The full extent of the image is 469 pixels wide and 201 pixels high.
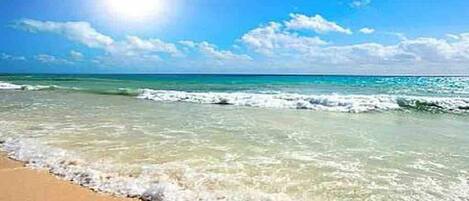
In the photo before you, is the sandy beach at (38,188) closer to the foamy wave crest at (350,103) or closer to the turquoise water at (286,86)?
the foamy wave crest at (350,103)

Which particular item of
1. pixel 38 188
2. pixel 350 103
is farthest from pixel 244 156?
pixel 350 103

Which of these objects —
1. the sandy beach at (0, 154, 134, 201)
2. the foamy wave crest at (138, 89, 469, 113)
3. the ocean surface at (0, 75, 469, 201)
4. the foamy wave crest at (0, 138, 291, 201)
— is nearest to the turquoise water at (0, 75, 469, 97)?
the foamy wave crest at (138, 89, 469, 113)

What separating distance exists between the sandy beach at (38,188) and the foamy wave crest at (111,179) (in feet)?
0.52

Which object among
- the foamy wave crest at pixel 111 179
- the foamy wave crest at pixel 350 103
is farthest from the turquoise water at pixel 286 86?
the foamy wave crest at pixel 111 179

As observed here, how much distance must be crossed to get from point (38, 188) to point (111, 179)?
90cm

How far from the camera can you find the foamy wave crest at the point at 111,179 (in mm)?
4953

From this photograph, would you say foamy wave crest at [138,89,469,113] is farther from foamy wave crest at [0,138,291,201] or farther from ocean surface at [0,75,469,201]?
foamy wave crest at [0,138,291,201]

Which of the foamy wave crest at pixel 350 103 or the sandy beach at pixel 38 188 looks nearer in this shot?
the sandy beach at pixel 38 188

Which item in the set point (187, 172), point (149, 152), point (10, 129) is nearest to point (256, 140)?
point (149, 152)

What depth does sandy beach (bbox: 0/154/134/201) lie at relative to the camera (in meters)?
4.86

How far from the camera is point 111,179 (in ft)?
18.1

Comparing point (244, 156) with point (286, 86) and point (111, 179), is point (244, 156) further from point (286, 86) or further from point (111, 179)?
point (286, 86)

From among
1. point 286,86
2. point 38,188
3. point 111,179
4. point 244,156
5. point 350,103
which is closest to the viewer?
point 38,188

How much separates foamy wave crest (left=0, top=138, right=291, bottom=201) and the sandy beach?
158 millimetres
